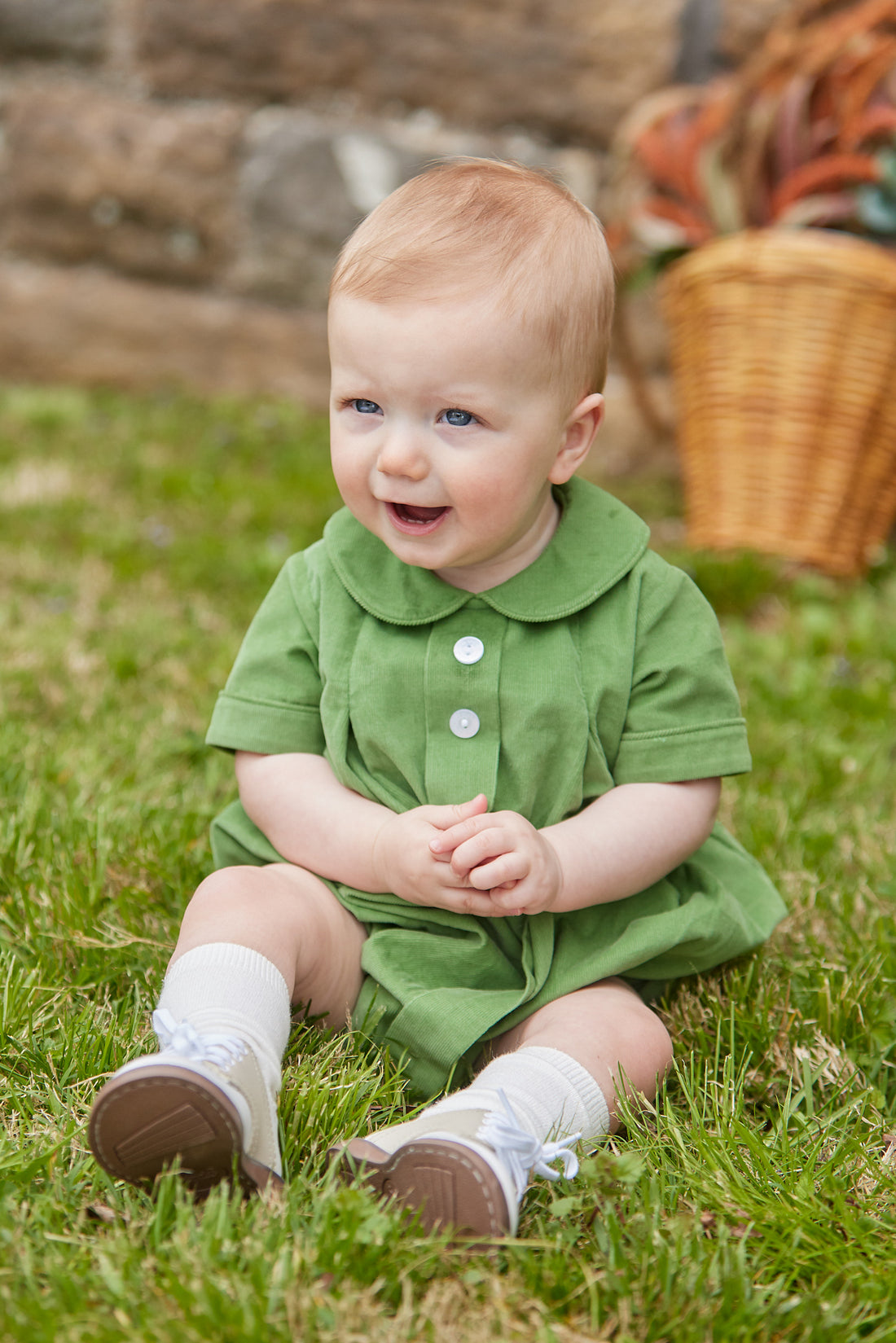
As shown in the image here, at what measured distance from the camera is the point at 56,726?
104 inches

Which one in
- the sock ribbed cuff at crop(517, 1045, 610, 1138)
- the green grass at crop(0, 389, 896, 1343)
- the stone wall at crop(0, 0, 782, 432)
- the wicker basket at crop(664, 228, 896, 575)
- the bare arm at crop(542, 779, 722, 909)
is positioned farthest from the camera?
the stone wall at crop(0, 0, 782, 432)

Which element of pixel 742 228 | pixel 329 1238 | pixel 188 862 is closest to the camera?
pixel 329 1238

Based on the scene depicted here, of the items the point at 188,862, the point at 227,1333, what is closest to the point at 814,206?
the point at 188,862

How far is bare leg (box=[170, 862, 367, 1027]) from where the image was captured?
155 cm

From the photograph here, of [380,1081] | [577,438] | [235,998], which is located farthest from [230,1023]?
[577,438]

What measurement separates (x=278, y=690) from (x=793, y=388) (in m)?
2.54

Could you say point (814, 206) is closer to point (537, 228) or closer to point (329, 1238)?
point (537, 228)

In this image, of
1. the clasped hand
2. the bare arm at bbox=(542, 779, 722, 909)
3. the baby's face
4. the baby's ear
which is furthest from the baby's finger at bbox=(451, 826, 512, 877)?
the baby's ear

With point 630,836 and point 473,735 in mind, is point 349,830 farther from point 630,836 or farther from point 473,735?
point 630,836

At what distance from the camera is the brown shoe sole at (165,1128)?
1.25 metres

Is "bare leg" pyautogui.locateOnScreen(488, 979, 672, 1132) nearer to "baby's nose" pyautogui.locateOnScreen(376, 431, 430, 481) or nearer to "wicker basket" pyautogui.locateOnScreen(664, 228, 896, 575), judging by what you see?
"baby's nose" pyautogui.locateOnScreen(376, 431, 430, 481)

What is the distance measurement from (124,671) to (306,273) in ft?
9.46

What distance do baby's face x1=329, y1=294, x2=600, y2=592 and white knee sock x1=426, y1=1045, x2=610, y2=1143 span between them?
2.08 feet

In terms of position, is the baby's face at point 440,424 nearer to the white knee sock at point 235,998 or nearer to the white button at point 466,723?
the white button at point 466,723
